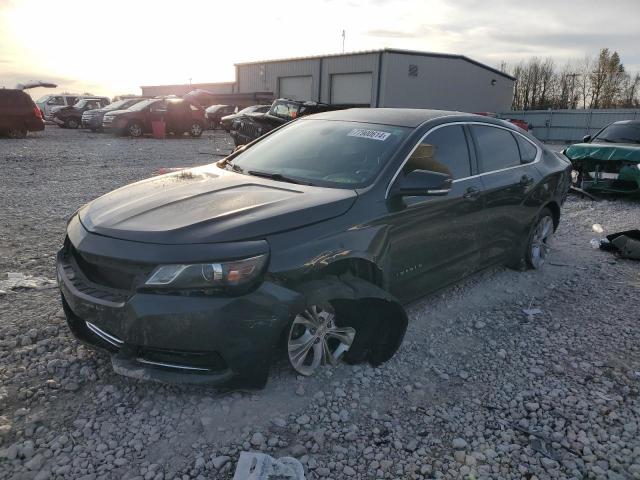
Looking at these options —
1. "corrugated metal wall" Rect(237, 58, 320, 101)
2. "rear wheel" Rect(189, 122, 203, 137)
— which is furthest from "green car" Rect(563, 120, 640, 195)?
"corrugated metal wall" Rect(237, 58, 320, 101)

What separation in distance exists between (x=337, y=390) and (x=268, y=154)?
77.3 inches

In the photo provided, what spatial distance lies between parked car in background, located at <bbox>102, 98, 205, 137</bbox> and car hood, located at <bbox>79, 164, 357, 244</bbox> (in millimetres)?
18855

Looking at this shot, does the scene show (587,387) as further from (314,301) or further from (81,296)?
(81,296)

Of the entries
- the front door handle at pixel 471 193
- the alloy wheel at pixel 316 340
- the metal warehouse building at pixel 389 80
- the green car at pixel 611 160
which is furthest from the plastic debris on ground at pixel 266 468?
the metal warehouse building at pixel 389 80

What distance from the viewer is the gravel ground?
2.42m

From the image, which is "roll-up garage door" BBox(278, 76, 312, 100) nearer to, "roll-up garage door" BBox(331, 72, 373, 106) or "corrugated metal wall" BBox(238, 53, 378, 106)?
"corrugated metal wall" BBox(238, 53, 378, 106)

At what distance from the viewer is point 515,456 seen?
2525 millimetres

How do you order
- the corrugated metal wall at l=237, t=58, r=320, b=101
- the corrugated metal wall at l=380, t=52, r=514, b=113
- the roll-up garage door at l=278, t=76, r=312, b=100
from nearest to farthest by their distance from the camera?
A: the corrugated metal wall at l=380, t=52, r=514, b=113 → the corrugated metal wall at l=237, t=58, r=320, b=101 → the roll-up garage door at l=278, t=76, r=312, b=100

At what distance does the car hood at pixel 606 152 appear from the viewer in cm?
898

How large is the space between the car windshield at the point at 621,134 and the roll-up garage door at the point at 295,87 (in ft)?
92.7

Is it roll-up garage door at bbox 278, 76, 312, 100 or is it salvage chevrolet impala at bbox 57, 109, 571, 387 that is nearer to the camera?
salvage chevrolet impala at bbox 57, 109, 571, 387

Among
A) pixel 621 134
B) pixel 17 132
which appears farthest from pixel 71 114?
pixel 621 134

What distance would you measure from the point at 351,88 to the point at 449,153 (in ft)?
101

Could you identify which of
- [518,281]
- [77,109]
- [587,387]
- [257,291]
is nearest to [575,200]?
[518,281]
